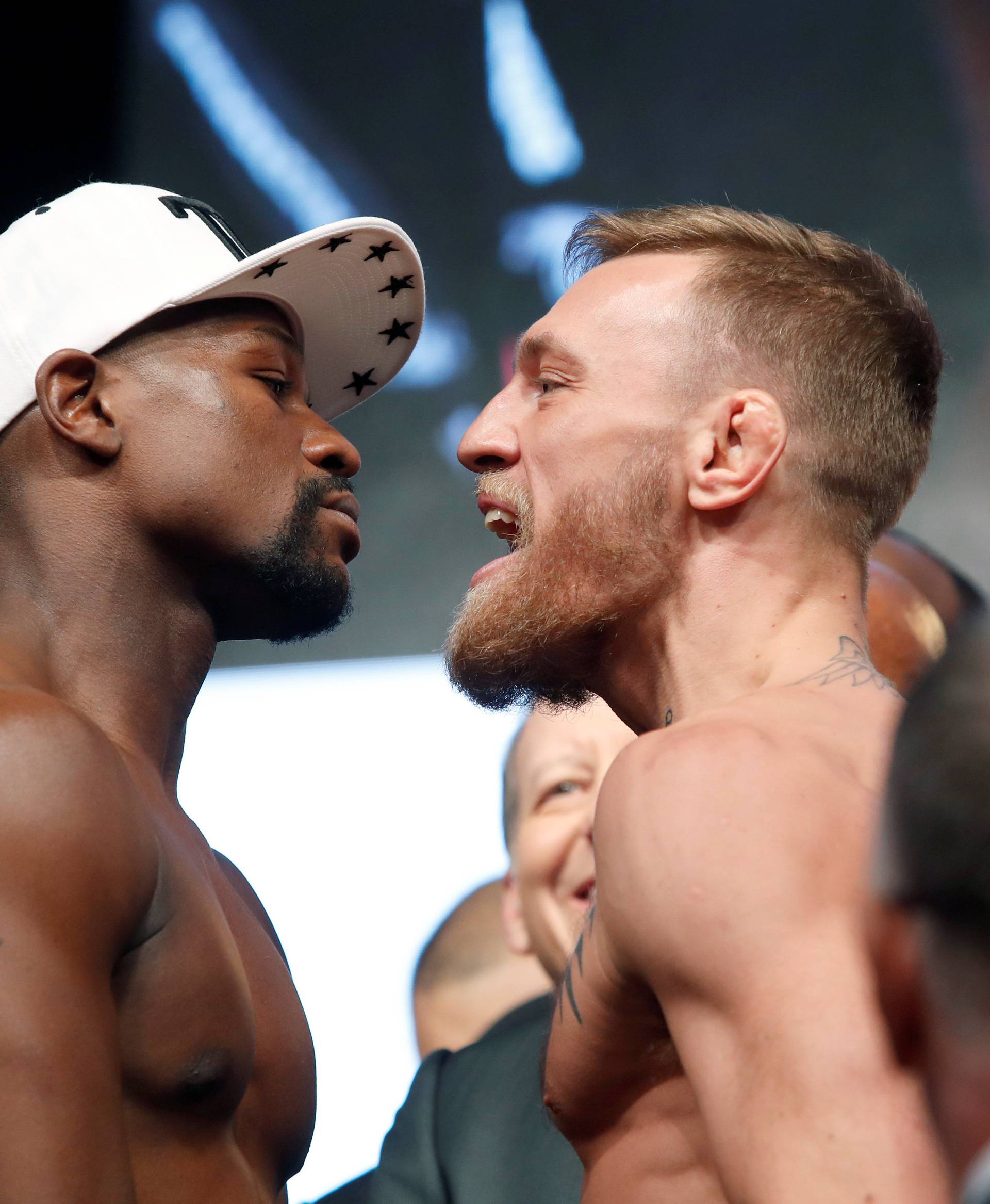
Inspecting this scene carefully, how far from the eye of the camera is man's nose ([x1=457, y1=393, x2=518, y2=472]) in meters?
1.65

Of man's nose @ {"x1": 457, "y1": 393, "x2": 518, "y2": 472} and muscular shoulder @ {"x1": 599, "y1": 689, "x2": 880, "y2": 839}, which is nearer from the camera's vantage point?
muscular shoulder @ {"x1": 599, "y1": 689, "x2": 880, "y2": 839}

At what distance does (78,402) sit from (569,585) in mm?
625

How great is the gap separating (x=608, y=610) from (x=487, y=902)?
6.38 ft

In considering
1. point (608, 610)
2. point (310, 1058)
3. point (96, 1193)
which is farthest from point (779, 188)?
point (96, 1193)

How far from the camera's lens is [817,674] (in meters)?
1.32

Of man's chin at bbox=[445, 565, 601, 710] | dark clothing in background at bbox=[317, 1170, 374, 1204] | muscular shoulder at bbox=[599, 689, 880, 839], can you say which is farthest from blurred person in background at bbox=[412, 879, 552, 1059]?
muscular shoulder at bbox=[599, 689, 880, 839]

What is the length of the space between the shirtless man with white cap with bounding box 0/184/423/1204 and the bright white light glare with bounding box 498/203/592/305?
2524mm

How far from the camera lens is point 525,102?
4.26 m

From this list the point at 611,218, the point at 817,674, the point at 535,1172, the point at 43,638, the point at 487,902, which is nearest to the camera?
the point at 817,674

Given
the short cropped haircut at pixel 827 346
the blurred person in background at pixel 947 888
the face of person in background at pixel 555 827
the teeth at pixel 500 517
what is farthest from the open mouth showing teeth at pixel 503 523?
the blurred person in background at pixel 947 888

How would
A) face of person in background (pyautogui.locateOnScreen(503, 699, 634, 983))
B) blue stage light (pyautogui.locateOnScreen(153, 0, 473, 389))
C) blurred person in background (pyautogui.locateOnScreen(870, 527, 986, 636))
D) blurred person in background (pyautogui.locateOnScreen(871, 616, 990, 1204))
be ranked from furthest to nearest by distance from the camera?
1. blue stage light (pyautogui.locateOnScreen(153, 0, 473, 389))
2. face of person in background (pyautogui.locateOnScreen(503, 699, 634, 983))
3. blurred person in background (pyautogui.locateOnScreen(870, 527, 986, 636))
4. blurred person in background (pyautogui.locateOnScreen(871, 616, 990, 1204))

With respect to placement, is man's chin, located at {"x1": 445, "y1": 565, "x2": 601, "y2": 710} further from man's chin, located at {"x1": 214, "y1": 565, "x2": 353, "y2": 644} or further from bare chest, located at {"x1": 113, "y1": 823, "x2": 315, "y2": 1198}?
bare chest, located at {"x1": 113, "y1": 823, "x2": 315, "y2": 1198}

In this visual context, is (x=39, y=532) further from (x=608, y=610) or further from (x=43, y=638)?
(x=608, y=610)

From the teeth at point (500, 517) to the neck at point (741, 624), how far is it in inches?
8.2
